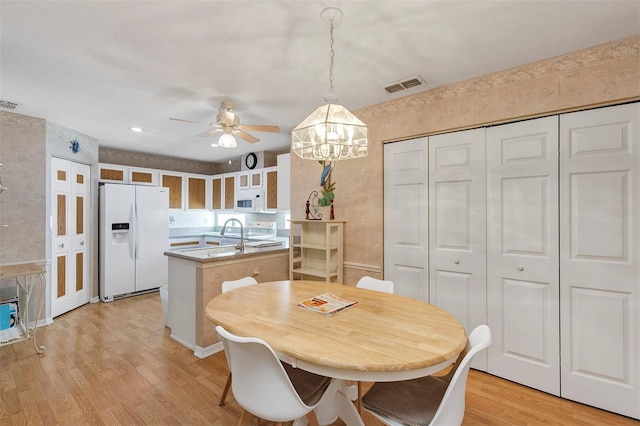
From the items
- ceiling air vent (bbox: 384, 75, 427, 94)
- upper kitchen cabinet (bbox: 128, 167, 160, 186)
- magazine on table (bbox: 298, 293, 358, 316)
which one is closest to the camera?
magazine on table (bbox: 298, 293, 358, 316)

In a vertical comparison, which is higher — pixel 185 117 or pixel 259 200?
pixel 185 117

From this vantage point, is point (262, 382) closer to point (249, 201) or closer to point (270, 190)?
point (270, 190)

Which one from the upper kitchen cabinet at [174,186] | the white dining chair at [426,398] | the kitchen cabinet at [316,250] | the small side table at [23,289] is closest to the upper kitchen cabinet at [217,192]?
the upper kitchen cabinet at [174,186]

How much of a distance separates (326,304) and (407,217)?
1.41 m

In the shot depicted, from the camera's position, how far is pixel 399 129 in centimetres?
286

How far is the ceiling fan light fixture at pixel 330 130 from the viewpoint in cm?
154

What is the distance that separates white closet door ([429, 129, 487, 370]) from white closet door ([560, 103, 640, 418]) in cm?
53

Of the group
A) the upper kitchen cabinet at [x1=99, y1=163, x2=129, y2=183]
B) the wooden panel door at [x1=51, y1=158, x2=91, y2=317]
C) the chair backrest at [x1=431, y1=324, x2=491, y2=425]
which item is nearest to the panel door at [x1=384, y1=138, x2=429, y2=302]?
the chair backrest at [x1=431, y1=324, x2=491, y2=425]

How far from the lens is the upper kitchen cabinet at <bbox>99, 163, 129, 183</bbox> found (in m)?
4.71

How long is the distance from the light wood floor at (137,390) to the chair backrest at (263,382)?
81 cm

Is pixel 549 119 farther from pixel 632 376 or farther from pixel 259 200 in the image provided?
pixel 259 200

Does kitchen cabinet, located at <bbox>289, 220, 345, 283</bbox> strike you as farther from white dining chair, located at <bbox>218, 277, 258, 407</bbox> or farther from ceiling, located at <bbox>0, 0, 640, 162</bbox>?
ceiling, located at <bbox>0, 0, 640, 162</bbox>

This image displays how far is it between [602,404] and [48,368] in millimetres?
4215

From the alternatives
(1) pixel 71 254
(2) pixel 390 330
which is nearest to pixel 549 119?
(2) pixel 390 330
